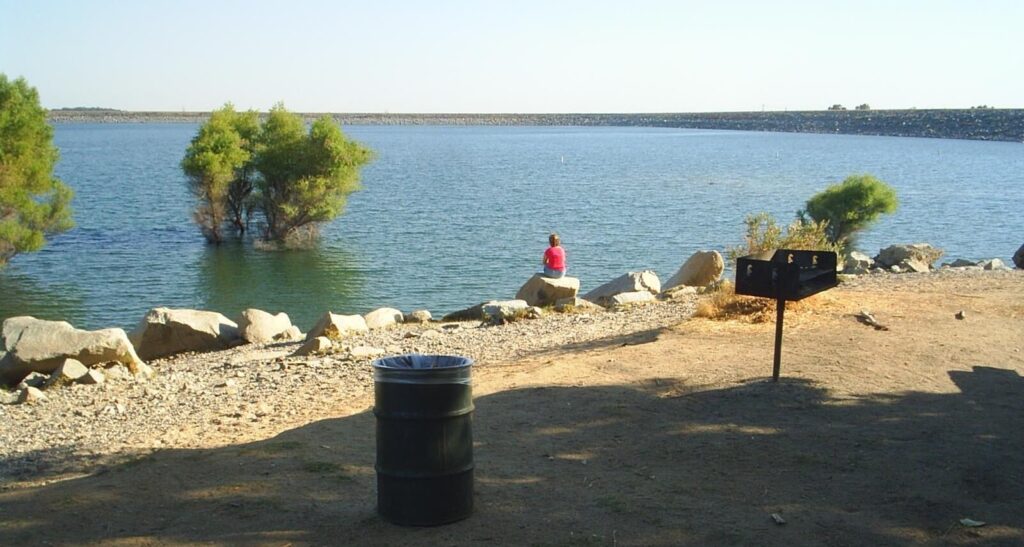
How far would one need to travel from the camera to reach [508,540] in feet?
20.8

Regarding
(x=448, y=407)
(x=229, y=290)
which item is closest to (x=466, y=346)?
(x=448, y=407)

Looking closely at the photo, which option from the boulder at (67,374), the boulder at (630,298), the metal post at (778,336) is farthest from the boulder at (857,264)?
the boulder at (67,374)

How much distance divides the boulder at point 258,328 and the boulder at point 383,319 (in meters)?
1.73

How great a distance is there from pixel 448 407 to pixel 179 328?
47.4ft

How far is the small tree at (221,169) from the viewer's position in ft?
136

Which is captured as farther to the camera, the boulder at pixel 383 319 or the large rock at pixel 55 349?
the boulder at pixel 383 319

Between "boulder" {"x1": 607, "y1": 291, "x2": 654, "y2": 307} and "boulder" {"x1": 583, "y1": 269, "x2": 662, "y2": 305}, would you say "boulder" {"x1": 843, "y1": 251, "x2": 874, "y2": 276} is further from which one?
"boulder" {"x1": 607, "y1": 291, "x2": 654, "y2": 307}

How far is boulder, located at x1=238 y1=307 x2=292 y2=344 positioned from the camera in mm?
19469

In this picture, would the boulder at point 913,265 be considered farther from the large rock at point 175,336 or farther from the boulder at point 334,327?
the large rock at point 175,336

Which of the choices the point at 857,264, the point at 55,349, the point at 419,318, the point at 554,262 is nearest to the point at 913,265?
the point at 857,264

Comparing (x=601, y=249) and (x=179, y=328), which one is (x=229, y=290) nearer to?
(x=179, y=328)

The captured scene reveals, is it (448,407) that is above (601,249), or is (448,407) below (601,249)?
above

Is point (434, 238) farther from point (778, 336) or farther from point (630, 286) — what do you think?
point (778, 336)

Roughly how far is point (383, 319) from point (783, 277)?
12.0m
